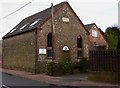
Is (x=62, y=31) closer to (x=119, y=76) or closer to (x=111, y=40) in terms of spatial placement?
(x=111, y=40)

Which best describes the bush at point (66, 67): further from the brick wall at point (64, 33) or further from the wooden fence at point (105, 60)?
the wooden fence at point (105, 60)

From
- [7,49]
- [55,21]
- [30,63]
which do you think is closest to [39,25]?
[55,21]

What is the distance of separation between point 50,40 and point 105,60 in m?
13.6

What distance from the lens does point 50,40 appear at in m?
34.6

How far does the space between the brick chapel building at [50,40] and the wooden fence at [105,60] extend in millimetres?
10459

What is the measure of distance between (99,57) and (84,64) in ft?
35.4

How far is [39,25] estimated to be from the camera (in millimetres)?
32875

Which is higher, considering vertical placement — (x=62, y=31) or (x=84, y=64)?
(x=62, y=31)

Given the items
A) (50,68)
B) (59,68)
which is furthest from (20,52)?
(59,68)

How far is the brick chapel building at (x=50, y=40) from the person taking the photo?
32938 mm

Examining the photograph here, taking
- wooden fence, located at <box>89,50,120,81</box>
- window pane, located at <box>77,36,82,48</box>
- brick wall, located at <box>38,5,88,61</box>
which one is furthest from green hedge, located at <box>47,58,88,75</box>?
wooden fence, located at <box>89,50,120,81</box>

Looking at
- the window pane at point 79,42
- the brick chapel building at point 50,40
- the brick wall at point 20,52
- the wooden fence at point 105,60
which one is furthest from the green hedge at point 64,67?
the wooden fence at point 105,60

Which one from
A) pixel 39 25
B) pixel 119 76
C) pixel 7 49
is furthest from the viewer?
pixel 7 49

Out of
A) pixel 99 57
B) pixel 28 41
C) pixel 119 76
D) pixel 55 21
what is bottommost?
pixel 119 76
